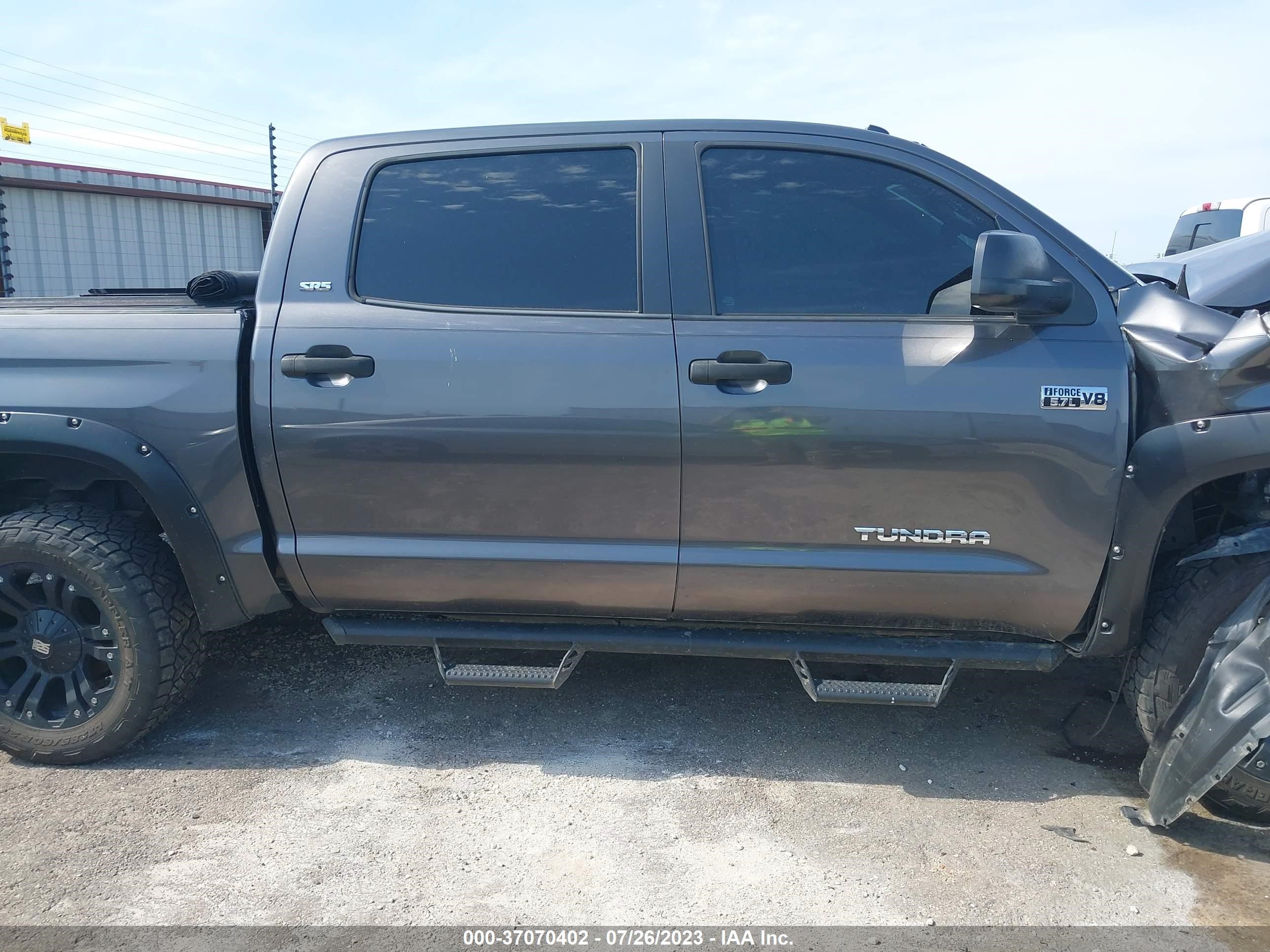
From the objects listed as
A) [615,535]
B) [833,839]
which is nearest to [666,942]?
[833,839]

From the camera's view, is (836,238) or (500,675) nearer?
(836,238)

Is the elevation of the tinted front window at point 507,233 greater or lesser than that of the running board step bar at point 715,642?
greater

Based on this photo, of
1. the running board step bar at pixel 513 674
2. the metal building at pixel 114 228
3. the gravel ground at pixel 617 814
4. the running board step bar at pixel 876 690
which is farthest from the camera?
the metal building at pixel 114 228

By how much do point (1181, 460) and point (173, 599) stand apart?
315 cm

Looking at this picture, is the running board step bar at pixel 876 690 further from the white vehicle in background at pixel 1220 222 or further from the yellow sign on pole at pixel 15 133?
the yellow sign on pole at pixel 15 133

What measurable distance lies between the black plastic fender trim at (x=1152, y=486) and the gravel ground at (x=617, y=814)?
62 centimetres

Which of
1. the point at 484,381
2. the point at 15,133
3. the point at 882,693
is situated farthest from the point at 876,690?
the point at 15,133

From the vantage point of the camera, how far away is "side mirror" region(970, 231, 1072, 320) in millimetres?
2449

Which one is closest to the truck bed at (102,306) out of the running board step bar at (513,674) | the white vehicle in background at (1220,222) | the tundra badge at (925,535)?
the running board step bar at (513,674)

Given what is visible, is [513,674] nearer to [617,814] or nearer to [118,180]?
[617,814]

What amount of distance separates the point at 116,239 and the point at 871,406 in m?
16.3

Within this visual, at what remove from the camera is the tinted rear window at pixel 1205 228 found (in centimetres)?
888

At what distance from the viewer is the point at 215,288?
10.8 ft

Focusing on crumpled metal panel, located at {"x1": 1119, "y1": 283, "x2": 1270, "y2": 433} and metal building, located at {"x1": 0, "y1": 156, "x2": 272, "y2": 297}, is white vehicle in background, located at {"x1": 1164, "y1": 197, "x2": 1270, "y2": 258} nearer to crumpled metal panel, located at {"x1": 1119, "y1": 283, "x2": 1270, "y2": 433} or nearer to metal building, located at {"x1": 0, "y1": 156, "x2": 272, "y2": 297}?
crumpled metal panel, located at {"x1": 1119, "y1": 283, "x2": 1270, "y2": 433}
